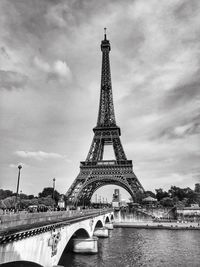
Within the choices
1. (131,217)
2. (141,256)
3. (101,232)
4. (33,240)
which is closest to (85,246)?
(141,256)

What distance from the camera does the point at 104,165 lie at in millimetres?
78812

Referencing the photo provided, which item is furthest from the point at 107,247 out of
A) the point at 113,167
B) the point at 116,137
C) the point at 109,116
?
the point at 109,116

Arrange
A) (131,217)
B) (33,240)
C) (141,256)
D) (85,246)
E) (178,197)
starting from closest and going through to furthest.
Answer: (33,240), (141,256), (85,246), (131,217), (178,197)

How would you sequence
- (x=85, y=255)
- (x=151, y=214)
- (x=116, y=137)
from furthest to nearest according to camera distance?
→ (x=116, y=137) → (x=151, y=214) → (x=85, y=255)

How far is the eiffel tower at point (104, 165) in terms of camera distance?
74125mm

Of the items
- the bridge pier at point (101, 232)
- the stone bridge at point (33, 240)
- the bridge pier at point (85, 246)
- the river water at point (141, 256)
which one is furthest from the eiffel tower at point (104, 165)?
the stone bridge at point (33, 240)

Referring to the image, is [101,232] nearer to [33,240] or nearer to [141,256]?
[141,256]

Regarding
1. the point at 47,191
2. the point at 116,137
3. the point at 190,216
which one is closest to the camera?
the point at 190,216

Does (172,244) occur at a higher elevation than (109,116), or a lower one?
lower

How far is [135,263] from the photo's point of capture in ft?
83.0

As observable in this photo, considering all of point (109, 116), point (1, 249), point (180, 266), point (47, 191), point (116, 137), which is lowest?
point (180, 266)

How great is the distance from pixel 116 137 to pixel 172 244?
53036 millimetres

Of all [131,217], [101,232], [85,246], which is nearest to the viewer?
[85,246]

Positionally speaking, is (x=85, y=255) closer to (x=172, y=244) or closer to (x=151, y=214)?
(x=172, y=244)
